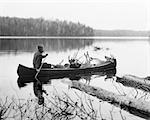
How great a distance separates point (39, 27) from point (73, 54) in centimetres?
41

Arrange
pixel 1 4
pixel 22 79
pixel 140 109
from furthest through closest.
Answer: pixel 22 79 < pixel 1 4 < pixel 140 109

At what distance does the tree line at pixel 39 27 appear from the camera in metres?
2.17

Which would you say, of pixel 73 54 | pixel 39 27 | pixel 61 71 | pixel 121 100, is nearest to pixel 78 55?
pixel 73 54

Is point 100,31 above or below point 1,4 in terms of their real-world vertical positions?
below

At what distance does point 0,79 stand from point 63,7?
856 millimetres

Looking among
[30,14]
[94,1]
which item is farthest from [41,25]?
[94,1]

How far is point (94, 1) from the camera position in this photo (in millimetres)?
2188

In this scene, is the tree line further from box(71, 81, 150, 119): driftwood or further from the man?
box(71, 81, 150, 119): driftwood

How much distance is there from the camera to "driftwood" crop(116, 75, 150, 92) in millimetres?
2297

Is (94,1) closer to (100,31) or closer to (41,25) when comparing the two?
(100,31)

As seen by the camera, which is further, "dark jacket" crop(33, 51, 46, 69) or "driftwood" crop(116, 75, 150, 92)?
"driftwood" crop(116, 75, 150, 92)

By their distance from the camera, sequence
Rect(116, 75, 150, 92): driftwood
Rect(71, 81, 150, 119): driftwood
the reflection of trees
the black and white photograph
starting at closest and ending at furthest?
Rect(71, 81, 150, 119): driftwood
the black and white photograph
the reflection of trees
Rect(116, 75, 150, 92): driftwood

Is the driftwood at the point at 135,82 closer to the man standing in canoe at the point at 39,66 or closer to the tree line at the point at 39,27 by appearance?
the tree line at the point at 39,27

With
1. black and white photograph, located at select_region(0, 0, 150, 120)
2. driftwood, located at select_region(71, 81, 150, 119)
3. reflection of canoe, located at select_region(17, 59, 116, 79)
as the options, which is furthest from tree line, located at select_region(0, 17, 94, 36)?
driftwood, located at select_region(71, 81, 150, 119)
